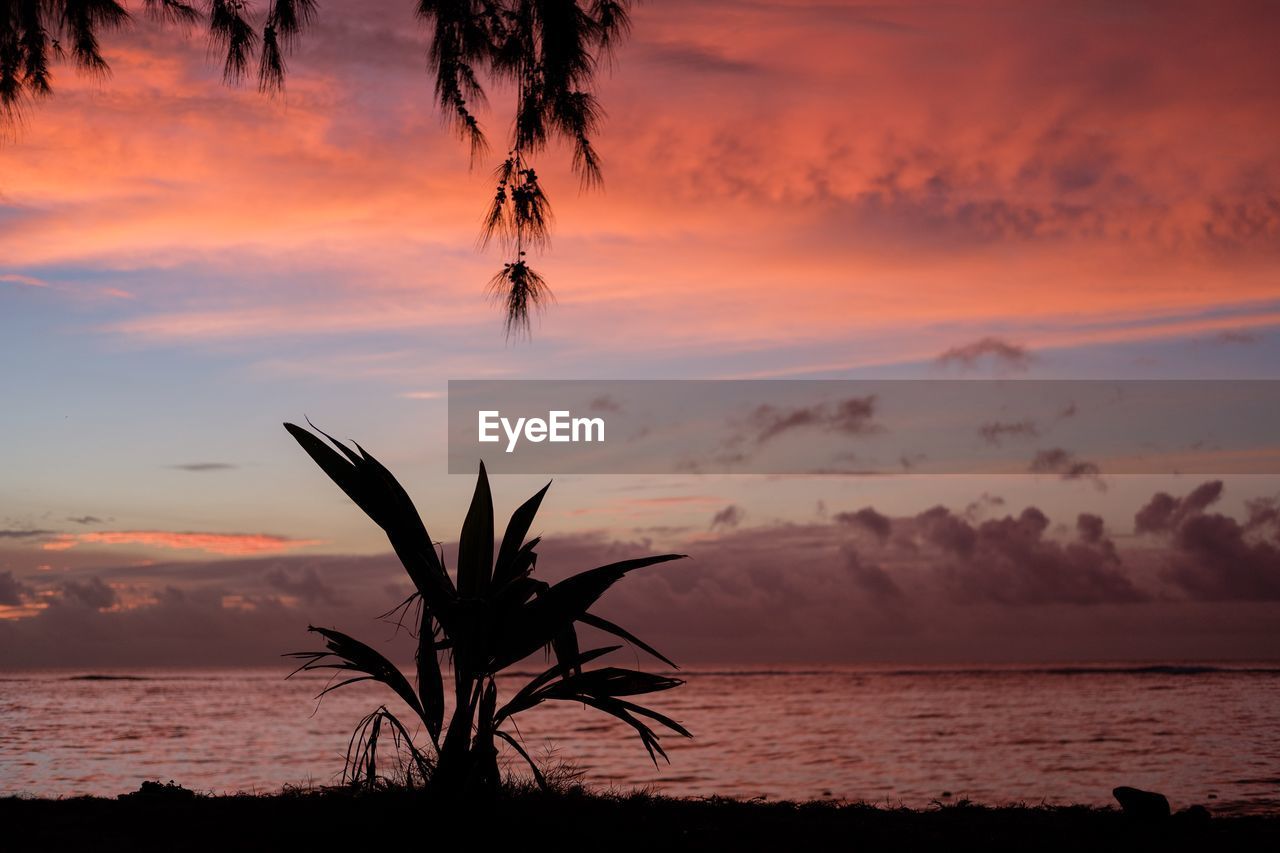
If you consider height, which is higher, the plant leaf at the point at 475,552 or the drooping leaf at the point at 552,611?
the plant leaf at the point at 475,552

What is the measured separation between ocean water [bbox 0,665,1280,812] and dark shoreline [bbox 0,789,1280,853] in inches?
A: 43.4

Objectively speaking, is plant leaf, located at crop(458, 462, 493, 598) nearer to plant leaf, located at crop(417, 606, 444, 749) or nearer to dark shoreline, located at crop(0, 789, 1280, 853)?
plant leaf, located at crop(417, 606, 444, 749)

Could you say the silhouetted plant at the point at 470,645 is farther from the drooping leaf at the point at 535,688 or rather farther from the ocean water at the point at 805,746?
the ocean water at the point at 805,746

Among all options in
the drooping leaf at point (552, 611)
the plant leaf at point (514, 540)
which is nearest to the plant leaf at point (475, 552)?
the plant leaf at point (514, 540)

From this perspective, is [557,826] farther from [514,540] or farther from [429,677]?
[514,540]

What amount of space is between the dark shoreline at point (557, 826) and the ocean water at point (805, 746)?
1103 mm

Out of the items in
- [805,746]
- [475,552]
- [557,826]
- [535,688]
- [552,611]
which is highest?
[475,552]

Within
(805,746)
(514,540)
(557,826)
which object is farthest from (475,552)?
(805,746)

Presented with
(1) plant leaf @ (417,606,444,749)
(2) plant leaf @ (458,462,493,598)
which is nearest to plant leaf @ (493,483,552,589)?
(2) plant leaf @ (458,462,493,598)

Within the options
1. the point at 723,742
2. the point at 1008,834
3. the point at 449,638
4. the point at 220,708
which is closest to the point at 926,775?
the point at 723,742

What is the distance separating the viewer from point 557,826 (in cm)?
568

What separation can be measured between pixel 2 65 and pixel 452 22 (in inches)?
109

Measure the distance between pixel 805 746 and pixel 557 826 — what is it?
14606 mm

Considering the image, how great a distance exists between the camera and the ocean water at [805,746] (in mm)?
13578
